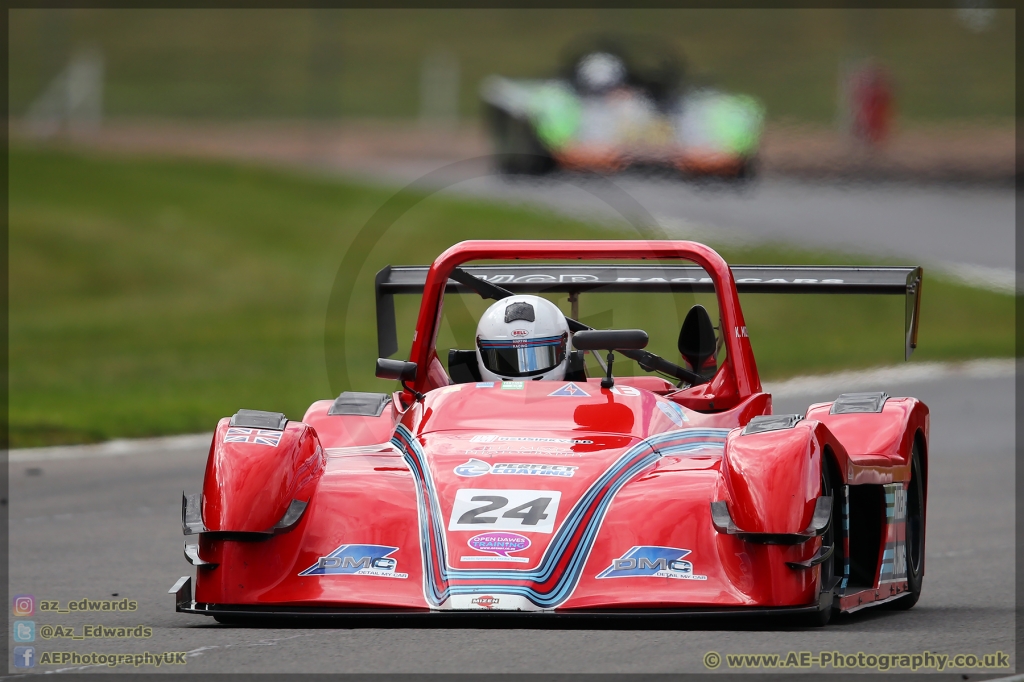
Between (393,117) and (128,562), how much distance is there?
4830 cm

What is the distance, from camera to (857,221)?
27.8m

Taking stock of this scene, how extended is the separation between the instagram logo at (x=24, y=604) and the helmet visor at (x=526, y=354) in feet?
8.18

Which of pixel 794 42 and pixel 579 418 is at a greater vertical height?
pixel 794 42

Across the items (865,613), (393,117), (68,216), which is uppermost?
Result: (393,117)

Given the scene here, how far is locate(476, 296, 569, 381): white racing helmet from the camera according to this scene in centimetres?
794

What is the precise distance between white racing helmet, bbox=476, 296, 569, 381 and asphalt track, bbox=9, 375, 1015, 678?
6.44 ft

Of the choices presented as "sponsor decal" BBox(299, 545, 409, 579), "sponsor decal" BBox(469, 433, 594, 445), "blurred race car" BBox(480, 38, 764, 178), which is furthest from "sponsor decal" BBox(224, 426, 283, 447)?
"blurred race car" BBox(480, 38, 764, 178)

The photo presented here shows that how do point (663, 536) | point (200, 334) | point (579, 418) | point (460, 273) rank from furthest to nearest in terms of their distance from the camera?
1. point (200, 334)
2. point (460, 273)
3. point (579, 418)
4. point (663, 536)

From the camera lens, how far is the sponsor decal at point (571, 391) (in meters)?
7.67

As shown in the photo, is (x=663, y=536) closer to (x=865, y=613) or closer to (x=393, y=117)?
(x=865, y=613)

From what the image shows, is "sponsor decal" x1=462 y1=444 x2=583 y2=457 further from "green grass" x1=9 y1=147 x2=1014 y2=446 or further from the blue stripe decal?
"green grass" x1=9 y1=147 x2=1014 y2=446

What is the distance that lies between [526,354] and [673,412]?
2.66 ft

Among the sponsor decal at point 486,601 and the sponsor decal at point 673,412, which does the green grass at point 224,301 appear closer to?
the sponsor decal at point 673,412

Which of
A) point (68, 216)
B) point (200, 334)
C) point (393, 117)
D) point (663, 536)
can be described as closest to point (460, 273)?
point (663, 536)
